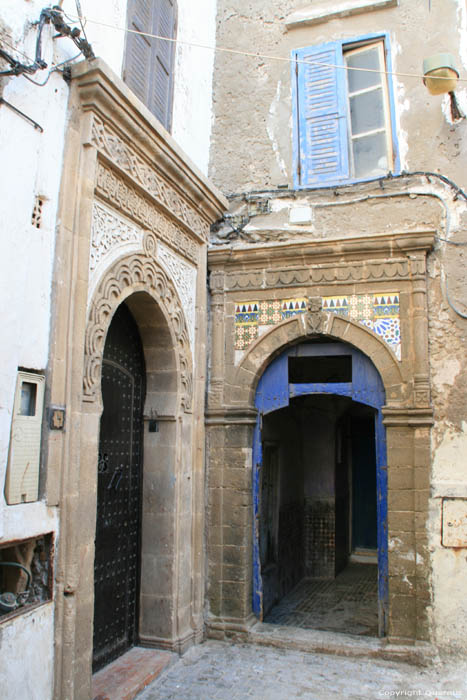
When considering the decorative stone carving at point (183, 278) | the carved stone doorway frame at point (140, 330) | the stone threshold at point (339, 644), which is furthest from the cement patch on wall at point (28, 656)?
the decorative stone carving at point (183, 278)

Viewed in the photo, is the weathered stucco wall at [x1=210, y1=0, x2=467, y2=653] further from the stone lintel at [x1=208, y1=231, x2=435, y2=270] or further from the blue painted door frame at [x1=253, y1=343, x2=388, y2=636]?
the blue painted door frame at [x1=253, y1=343, x2=388, y2=636]

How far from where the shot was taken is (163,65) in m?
5.49

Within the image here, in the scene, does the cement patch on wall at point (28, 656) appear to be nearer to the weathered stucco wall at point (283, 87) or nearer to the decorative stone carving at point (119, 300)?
the decorative stone carving at point (119, 300)

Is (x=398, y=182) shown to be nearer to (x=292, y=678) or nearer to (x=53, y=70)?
(x=53, y=70)

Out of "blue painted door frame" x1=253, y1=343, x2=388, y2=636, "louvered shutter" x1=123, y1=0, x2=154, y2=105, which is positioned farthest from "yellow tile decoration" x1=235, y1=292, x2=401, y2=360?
"louvered shutter" x1=123, y1=0, x2=154, y2=105

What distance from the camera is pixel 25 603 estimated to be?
336cm

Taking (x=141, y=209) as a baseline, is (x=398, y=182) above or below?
above

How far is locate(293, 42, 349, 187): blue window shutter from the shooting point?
20.0 ft

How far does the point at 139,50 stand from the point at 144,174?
3.63ft

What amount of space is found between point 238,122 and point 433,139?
6.70 feet

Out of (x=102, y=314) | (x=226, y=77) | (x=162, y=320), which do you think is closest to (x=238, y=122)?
(x=226, y=77)

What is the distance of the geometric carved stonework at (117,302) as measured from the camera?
397 cm

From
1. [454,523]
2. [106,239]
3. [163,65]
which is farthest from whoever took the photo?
[163,65]

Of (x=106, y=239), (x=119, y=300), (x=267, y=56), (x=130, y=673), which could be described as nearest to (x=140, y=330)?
(x=119, y=300)
